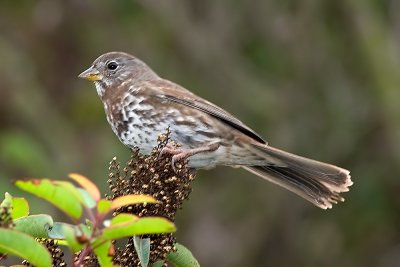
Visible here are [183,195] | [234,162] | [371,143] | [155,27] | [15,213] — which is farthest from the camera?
[155,27]

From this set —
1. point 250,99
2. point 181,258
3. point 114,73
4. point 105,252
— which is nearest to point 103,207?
point 105,252

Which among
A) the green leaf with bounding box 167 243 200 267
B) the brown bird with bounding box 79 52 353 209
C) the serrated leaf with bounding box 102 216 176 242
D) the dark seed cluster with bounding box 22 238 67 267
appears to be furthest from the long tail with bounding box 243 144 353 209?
the serrated leaf with bounding box 102 216 176 242

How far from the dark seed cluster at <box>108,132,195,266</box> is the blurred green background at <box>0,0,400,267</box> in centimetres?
402

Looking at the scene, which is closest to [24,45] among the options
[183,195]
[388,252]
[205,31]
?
[205,31]

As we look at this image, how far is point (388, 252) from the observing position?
30.0 ft

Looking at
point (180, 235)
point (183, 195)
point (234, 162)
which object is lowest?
point (183, 195)

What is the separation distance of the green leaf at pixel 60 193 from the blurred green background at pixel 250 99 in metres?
4.92

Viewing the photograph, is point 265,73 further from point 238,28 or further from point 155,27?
point 155,27

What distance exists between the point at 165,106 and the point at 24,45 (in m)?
4.46

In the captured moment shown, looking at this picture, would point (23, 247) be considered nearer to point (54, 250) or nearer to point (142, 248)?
point (54, 250)

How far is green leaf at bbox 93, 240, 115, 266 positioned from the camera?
8.06ft

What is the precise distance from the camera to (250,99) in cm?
811

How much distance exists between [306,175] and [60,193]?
106 inches

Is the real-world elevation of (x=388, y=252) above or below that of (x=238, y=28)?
below
